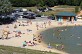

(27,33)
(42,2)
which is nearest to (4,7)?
(27,33)

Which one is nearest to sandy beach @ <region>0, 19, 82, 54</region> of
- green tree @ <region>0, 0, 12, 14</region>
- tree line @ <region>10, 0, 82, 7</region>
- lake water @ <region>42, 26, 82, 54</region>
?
lake water @ <region>42, 26, 82, 54</region>

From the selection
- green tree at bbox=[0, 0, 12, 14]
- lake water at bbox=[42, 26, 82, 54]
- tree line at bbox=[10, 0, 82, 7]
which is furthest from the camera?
tree line at bbox=[10, 0, 82, 7]

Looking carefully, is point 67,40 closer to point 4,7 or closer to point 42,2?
point 4,7

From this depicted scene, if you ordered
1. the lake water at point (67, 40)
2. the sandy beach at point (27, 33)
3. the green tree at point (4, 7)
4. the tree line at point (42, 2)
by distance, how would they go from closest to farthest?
the lake water at point (67, 40) < the sandy beach at point (27, 33) < the green tree at point (4, 7) < the tree line at point (42, 2)

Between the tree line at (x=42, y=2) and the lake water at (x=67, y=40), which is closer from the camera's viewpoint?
the lake water at (x=67, y=40)

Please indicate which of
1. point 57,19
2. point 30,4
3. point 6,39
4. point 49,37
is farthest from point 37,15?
point 6,39

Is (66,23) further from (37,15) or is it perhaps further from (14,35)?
(14,35)

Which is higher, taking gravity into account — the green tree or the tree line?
the green tree

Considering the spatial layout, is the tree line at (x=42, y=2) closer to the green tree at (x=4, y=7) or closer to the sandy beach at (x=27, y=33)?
the green tree at (x=4, y=7)

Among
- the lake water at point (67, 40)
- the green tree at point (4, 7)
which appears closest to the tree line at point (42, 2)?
the green tree at point (4, 7)

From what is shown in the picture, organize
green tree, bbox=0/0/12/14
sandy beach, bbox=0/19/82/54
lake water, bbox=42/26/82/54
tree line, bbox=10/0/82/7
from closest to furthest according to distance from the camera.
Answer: lake water, bbox=42/26/82/54
sandy beach, bbox=0/19/82/54
green tree, bbox=0/0/12/14
tree line, bbox=10/0/82/7

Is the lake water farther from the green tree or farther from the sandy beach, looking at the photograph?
the green tree
